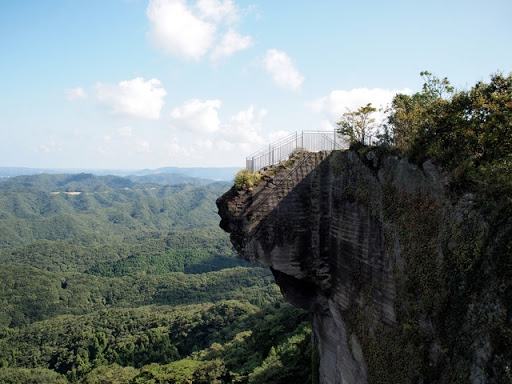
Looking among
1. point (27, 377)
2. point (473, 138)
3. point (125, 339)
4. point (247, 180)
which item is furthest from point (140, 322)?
point (473, 138)

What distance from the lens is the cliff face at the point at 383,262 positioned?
7.64m

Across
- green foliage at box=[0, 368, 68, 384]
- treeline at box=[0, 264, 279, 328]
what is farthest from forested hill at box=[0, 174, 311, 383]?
treeline at box=[0, 264, 279, 328]

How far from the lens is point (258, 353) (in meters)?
34.3

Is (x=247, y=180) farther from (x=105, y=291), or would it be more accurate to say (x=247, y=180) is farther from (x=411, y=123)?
(x=105, y=291)

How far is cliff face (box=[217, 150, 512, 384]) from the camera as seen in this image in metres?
7.64

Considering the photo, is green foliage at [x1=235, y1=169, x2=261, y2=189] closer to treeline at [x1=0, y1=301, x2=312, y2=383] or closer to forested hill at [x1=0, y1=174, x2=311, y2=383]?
forested hill at [x1=0, y1=174, x2=311, y2=383]

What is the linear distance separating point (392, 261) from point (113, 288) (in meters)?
128

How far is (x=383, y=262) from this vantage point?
415 inches

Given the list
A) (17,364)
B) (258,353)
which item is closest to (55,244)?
(17,364)

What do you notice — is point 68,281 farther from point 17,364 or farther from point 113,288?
point 17,364

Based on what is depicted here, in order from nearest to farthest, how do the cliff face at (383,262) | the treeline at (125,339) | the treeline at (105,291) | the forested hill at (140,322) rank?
the cliff face at (383,262) → the forested hill at (140,322) → the treeline at (125,339) → the treeline at (105,291)

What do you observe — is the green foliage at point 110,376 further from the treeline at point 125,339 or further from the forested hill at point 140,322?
the forested hill at point 140,322

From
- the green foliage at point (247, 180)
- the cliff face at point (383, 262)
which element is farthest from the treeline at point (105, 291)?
the green foliage at point (247, 180)

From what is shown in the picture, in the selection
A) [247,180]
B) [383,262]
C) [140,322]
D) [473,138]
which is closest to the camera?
[473,138]
